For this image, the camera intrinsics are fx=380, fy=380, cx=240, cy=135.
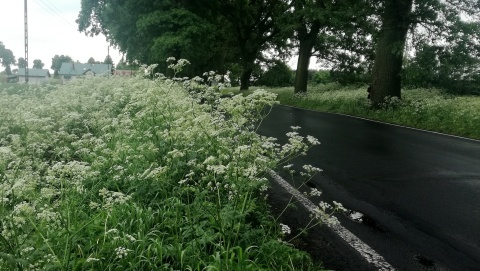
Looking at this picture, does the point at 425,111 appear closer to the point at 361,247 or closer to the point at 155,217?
the point at 361,247

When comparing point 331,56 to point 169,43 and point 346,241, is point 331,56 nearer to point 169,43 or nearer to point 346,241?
point 169,43

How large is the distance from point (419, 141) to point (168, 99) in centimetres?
761

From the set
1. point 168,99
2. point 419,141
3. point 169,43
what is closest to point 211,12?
point 169,43

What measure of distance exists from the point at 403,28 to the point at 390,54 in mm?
1267

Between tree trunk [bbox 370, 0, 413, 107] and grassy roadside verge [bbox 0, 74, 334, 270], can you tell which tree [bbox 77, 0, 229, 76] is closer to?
tree trunk [bbox 370, 0, 413, 107]

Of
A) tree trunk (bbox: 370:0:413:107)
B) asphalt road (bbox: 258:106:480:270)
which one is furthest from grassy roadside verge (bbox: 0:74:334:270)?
tree trunk (bbox: 370:0:413:107)

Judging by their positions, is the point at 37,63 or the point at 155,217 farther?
the point at 37,63

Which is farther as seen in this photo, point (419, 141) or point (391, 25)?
point (391, 25)

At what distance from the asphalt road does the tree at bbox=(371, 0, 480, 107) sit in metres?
7.13

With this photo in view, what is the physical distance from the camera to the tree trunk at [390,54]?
16969 millimetres

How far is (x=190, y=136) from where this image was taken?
15.3 ft

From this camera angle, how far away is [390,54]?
17.8 meters

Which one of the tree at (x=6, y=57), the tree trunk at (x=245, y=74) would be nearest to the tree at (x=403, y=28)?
the tree trunk at (x=245, y=74)

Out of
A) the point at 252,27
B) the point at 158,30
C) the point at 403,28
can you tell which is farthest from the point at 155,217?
the point at 252,27
